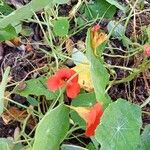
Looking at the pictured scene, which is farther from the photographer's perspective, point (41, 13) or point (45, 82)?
point (41, 13)

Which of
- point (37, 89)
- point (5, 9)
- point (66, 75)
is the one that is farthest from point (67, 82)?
point (5, 9)

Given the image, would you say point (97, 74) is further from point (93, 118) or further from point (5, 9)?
point (5, 9)

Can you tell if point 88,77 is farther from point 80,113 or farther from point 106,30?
point 106,30

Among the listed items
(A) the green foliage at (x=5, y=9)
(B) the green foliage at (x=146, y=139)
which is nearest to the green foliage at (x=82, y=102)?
(B) the green foliage at (x=146, y=139)

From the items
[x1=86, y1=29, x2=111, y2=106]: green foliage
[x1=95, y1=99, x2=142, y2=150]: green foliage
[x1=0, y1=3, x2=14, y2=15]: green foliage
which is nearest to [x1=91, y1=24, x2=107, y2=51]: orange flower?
[x1=86, y1=29, x2=111, y2=106]: green foliage

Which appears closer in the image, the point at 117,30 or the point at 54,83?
the point at 54,83

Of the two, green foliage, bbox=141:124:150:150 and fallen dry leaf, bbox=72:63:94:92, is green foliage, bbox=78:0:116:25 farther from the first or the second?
→ green foliage, bbox=141:124:150:150

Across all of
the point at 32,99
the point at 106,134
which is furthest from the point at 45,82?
the point at 106,134
